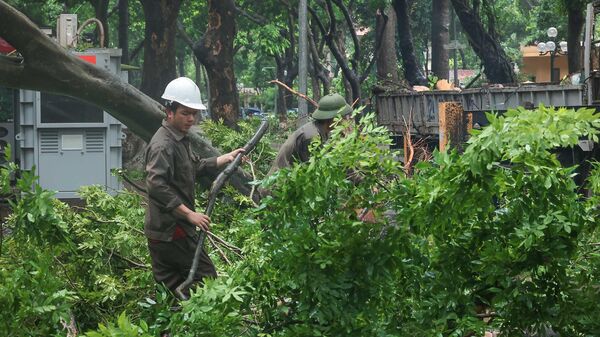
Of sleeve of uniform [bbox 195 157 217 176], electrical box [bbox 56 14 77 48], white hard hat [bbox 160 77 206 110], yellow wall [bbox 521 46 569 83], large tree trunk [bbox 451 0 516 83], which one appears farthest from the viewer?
yellow wall [bbox 521 46 569 83]

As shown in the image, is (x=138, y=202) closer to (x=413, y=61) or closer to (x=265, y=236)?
(x=265, y=236)

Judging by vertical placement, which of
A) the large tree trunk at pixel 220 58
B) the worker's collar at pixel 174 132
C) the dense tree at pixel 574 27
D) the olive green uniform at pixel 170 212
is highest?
the dense tree at pixel 574 27

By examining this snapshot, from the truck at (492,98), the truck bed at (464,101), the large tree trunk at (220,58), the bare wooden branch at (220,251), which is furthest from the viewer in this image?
the large tree trunk at (220,58)

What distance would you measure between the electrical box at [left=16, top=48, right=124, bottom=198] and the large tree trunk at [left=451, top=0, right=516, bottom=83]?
433 inches

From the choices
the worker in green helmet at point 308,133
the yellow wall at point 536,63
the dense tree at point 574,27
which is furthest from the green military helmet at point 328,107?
the yellow wall at point 536,63

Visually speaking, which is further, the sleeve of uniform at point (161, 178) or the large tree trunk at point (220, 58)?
the large tree trunk at point (220, 58)

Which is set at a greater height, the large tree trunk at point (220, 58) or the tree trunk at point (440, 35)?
the tree trunk at point (440, 35)

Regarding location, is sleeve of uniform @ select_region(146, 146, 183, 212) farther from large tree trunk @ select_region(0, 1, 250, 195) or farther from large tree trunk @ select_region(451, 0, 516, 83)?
large tree trunk @ select_region(451, 0, 516, 83)

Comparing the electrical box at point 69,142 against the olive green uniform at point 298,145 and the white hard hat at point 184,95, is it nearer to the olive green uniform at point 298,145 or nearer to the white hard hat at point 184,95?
the olive green uniform at point 298,145

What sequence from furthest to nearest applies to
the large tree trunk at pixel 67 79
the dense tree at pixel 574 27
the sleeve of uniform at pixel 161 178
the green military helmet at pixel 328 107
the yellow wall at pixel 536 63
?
the yellow wall at pixel 536 63
the dense tree at pixel 574 27
the large tree trunk at pixel 67 79
the green military helmet at pixel 328 107
the sleeve of uniform at pixel 161 178

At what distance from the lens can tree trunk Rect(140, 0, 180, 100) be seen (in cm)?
2839

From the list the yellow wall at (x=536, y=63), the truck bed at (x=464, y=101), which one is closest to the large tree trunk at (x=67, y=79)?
the truck bed at (x=464, y=101)

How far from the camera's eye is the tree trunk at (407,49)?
1114 inches

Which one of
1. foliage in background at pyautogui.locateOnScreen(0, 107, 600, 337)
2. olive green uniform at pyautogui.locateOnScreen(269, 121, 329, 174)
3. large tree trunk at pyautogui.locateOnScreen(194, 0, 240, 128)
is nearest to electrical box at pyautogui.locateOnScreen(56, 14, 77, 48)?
large tree trunk at pyautogui.locateOnScreen(194, 0, 240, 128)
